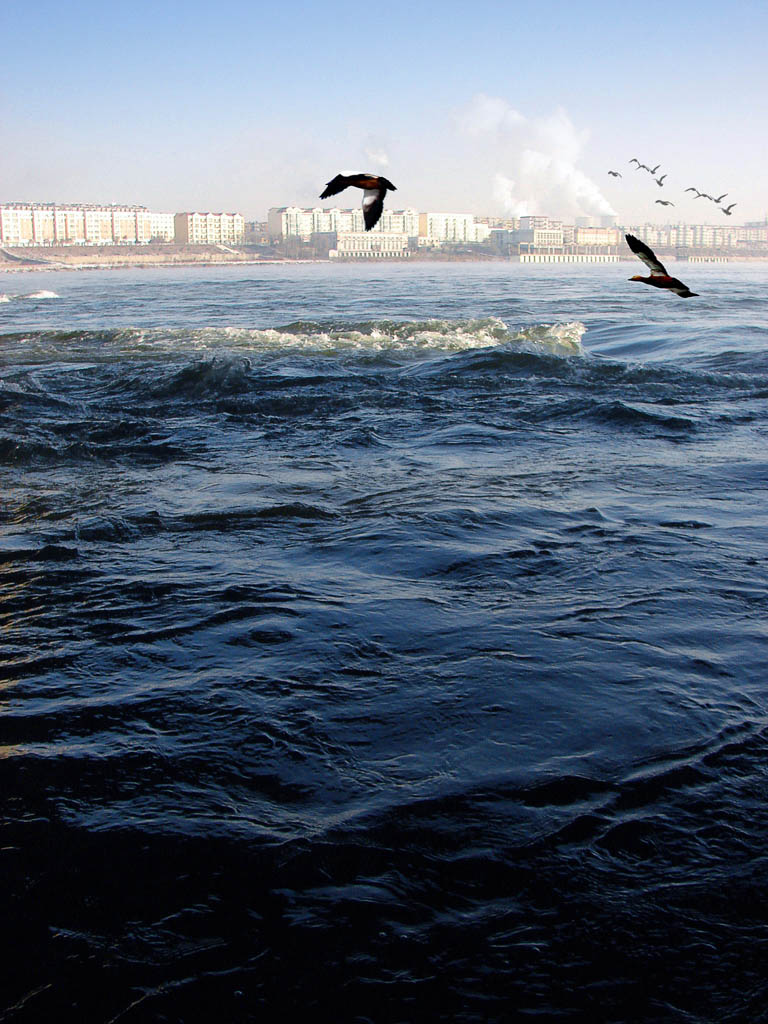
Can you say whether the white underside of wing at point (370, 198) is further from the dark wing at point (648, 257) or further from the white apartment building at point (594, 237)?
the white apartment building at point (594, 237)

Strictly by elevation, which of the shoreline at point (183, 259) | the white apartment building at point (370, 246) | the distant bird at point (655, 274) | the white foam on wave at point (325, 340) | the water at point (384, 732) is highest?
the white apartment building at point (370, 246)

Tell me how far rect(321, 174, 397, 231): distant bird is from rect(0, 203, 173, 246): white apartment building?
597ft

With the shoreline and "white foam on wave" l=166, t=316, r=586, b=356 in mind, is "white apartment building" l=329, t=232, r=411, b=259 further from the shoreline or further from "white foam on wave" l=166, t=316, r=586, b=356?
"white foam on wave" l=166, t=316, r=586, b=356

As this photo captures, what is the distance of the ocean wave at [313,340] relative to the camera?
54.8ft

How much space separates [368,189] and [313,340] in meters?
14.4

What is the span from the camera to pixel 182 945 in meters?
2.66

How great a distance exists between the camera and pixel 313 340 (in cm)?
1791

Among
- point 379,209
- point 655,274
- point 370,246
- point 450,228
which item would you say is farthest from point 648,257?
point 450,228

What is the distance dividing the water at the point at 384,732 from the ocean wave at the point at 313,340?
26.2 feet

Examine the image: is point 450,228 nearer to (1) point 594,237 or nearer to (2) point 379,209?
(1) point 594,237

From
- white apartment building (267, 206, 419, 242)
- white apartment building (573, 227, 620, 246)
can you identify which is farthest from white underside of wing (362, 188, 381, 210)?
white apartment building (267, 206, 419, 242)

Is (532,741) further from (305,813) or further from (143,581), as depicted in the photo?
(143,581)

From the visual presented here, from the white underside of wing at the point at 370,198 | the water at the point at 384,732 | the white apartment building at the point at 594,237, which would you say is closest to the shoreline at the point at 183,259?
the white apartment building at the point at 594,237

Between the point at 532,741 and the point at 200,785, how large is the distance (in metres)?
1.26
